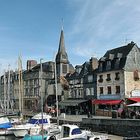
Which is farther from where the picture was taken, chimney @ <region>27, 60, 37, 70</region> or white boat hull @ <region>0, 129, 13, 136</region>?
chimney @ <region>27, 60, 37, 70</region>

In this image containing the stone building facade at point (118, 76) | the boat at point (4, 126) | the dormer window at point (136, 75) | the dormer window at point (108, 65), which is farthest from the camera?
the dormer window at point (108, 65)

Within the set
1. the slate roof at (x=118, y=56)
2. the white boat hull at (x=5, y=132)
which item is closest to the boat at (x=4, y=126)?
the white boat hull at (x=5, y=132)

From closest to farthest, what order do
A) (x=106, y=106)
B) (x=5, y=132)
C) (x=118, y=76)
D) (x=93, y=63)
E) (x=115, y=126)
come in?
(x=115, y=126), (x=5, y=132), (x=118, y=76), (x=106, y=106), (x=93, y=63)

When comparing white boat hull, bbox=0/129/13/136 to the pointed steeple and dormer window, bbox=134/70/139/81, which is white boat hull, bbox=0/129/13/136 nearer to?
dormer window, bbox=134/70/139/81

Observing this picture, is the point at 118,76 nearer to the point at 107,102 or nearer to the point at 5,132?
the point at 107,102

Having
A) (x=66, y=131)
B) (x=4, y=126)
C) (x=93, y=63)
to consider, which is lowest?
(x=4, y=126)

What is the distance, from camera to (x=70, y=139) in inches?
1022

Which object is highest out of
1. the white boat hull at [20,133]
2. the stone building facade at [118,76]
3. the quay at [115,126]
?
the stone building facade at [118,76]

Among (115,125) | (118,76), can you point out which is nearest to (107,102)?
(118,76)

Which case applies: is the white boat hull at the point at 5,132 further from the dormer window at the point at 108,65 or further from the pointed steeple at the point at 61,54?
the pointed steeple at the point at 61,54

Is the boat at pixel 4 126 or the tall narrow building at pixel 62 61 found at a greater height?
the tall narrow building at pixel 62 61

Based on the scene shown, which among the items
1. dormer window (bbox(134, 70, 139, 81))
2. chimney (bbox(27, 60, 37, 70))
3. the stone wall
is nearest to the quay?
the stone wall

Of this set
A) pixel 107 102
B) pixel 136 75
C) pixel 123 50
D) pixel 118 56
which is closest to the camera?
pixel 107 102

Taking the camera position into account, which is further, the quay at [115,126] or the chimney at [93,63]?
the chimney at [93,63]
